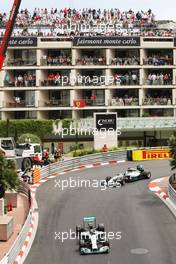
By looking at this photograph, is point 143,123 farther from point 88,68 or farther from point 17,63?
point 17,63

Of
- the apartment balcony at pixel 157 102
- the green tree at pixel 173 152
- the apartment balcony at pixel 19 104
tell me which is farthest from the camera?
the apartment balcony at pixel 19 104

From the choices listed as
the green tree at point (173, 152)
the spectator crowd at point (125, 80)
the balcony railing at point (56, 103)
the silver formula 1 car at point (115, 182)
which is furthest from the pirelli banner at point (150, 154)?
the balcony railing at point (56, 103)

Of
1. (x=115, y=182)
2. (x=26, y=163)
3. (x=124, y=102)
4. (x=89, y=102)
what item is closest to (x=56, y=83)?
(x=89, y=102)

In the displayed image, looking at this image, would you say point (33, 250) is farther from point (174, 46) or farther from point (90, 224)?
point (174, 46)

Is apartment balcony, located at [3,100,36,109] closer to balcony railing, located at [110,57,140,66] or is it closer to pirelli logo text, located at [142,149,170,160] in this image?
balcony railing, located at [110,57,140,66]

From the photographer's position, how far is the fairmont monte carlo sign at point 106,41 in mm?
63719

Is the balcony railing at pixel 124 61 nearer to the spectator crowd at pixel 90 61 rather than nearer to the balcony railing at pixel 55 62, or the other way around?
the spectator crowd at pixel 90 61

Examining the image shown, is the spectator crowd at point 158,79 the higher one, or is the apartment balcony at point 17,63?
the apartment balcony at point 17,63

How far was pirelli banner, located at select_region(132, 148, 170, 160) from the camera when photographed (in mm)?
49406

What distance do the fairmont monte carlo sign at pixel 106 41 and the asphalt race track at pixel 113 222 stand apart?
27.6 meters

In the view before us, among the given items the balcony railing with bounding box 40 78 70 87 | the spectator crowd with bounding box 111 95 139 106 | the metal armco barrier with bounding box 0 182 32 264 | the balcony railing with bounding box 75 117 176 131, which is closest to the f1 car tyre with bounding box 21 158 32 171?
the metal armco barrier with bounding box 0 182 32 264

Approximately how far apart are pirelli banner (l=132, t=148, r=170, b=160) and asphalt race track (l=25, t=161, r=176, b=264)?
899cm

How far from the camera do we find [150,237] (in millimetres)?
23594

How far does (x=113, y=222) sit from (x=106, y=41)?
41.0 metres
